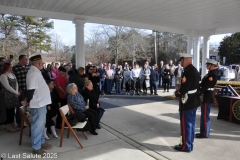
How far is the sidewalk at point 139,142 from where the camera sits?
3.47 metres

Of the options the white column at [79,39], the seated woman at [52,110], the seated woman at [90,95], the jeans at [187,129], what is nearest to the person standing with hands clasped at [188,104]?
the jeans at [187,129]

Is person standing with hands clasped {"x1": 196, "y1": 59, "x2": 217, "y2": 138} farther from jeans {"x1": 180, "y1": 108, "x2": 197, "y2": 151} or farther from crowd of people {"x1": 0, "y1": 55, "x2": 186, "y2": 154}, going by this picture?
crowd of people {"x1": 0, "y1": 55, "x2": 186, "y2": 154}

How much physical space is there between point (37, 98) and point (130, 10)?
4109 millimetres

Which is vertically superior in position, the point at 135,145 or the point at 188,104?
the point at 188,104

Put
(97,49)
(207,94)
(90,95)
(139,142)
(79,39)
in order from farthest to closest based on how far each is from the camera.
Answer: (97,49), (79,39), (90,95), (207,94), (139,142)

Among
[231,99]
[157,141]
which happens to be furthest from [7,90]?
[231,99]

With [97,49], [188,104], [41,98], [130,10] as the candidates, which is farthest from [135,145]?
[97,49]

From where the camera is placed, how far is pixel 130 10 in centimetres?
619

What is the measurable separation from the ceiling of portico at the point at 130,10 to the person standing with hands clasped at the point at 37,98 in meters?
2.72

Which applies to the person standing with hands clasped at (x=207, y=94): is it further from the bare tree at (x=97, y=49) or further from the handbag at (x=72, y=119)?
the bare tree at (x=97, y=49)

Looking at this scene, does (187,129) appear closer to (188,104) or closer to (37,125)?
(188,104)

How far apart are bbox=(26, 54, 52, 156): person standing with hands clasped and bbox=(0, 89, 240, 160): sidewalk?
355mm

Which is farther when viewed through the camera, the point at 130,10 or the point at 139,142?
the point at 130,10

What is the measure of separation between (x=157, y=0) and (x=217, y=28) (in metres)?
A: 5.59
